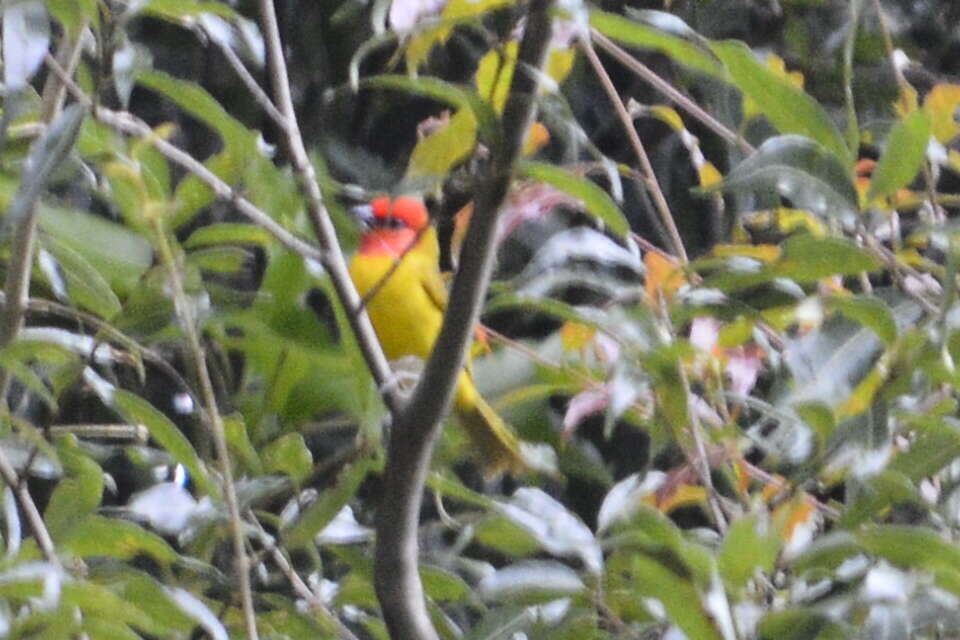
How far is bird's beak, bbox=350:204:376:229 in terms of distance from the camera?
222 cm

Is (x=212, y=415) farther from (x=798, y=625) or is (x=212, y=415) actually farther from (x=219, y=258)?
(x=798, y=625)

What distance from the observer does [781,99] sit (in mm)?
828

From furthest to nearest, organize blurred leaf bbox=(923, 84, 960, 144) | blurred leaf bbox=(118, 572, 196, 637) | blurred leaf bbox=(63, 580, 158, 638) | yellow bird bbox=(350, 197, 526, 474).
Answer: yellow bird bbox=(350, 197, 526, 474) < blurred leaf bbox=(923, 84, 960, 144) < blurred leaf bbox=(118, 572, 196, 637) < blurred leaf bbox=(63, 580, 158, 638)

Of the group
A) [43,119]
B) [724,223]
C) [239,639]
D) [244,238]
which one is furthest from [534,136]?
[724,223]

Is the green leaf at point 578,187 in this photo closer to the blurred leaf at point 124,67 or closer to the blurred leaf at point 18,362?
the blurred leaf at point 124,67

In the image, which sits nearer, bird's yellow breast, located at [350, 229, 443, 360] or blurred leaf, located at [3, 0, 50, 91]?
blurred leaf, located at [3, 0, 50, 91]

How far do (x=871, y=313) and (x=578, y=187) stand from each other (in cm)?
17

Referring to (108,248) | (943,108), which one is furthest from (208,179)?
(943,108)

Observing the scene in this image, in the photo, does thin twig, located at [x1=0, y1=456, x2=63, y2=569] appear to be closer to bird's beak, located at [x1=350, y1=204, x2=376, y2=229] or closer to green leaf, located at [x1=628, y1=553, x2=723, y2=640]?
green leaf, located at [x1=628, y1=553, x2=723, y2=640]

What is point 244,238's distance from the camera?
1.04 metres

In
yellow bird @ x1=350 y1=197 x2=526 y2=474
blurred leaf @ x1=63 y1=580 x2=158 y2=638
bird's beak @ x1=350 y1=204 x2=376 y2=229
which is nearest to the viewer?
blurred leaf @ x1=63 y1=580 x2=158 y2=638

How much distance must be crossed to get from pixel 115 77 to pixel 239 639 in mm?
552

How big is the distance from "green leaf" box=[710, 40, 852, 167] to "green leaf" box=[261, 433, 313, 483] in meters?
0.45

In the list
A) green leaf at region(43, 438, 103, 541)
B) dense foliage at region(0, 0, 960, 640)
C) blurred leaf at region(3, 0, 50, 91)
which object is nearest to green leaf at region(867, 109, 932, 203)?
dense foliage at region(0, 0, 960, 640)
